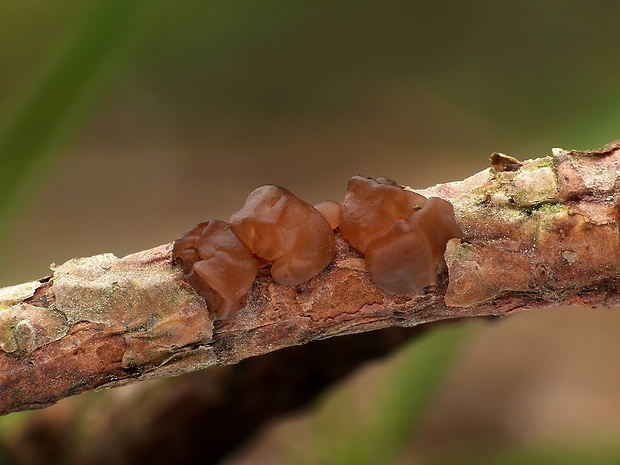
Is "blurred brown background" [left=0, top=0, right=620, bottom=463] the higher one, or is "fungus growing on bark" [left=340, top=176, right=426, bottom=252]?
"blurred brown background" [left=0, top=0, right=620, bottom=463]

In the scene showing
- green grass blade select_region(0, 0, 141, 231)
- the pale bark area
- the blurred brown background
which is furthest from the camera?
the blurred brown background

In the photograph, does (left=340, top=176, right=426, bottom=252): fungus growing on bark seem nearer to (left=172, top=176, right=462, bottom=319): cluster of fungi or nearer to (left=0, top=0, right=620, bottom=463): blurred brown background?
(left=172, top=176, right=462, bottom=319): cluster of fungi

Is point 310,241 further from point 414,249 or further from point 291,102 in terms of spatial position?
point 291,102

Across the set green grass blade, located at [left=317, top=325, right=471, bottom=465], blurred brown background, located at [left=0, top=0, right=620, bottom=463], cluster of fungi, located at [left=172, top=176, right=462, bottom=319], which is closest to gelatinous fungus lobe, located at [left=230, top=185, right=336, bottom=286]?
cluster of fungi, located at [left=172, top=176, right=462, bottom=319]

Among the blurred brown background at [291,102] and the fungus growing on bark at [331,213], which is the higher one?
the blurred brown background at [291,102]

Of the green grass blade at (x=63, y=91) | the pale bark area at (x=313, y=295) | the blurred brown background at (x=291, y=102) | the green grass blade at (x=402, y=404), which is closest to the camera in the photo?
the pale bark area at (x=313, y=295)

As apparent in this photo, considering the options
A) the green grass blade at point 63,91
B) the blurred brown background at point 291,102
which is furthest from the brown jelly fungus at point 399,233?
the blurred brown background at point 291,102

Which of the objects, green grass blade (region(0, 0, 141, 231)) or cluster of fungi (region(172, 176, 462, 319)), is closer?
cluster of fungi (region(172, 176, 462, 319))

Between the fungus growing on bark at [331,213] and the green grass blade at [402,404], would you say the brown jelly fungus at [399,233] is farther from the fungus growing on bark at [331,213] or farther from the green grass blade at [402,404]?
the green grass blade at [402,404]
